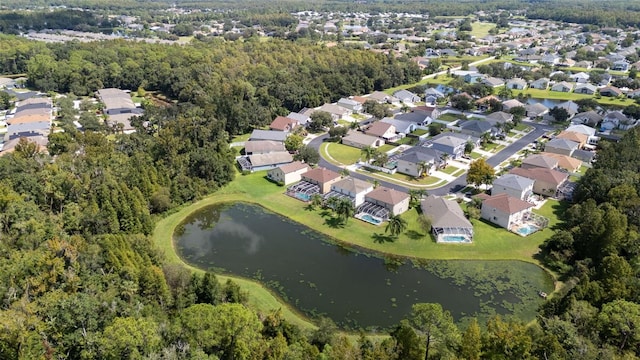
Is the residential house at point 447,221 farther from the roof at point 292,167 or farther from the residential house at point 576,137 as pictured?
the residential house at point 576,137

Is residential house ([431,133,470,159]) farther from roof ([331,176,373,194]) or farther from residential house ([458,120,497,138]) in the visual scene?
roof ([331,176,373,194])

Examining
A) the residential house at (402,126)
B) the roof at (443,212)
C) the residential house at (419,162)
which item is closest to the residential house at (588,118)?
the residential house at (402,126)

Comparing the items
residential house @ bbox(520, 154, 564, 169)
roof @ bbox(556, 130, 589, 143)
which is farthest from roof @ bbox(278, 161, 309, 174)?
roof @ bbox(556, 130, 589, 143)

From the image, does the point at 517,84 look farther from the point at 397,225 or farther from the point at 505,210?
the point at 397,225

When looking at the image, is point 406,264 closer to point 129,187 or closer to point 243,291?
point 243,291

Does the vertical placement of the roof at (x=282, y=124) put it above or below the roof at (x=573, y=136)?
below

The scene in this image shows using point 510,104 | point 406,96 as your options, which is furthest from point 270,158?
point 510,104
